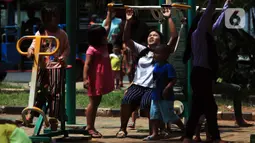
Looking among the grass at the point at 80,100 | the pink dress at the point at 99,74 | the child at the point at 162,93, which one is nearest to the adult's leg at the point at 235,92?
the child at the point at 162,93

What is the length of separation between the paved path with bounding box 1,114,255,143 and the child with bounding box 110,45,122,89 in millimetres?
4607

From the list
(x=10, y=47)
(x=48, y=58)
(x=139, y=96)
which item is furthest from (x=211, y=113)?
(x=10, y=47)

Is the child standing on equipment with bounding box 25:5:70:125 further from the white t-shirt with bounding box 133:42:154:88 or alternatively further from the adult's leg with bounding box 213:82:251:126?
the adult's leg with bounding box 213:82:251:126

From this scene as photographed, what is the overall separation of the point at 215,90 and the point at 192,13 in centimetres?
134

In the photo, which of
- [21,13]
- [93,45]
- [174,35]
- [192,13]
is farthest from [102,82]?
[21,13]

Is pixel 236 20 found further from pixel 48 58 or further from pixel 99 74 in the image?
pixel 48 58

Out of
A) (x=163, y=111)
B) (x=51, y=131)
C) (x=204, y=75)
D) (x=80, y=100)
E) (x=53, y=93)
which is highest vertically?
(x=204, y=75)

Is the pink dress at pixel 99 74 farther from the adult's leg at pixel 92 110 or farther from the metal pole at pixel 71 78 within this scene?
the metal pole at pixel 71 78

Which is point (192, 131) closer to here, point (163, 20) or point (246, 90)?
point (163, 20)

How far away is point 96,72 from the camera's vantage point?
9.44 m

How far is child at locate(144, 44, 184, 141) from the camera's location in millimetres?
9048

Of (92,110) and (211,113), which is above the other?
(211,113)

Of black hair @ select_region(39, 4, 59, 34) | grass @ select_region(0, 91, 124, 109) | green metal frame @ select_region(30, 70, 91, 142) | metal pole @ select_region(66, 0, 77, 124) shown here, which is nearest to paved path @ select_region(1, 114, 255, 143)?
green metal frame @ select_region(30, 70, 91, 142)

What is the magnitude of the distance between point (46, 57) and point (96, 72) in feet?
2.44
